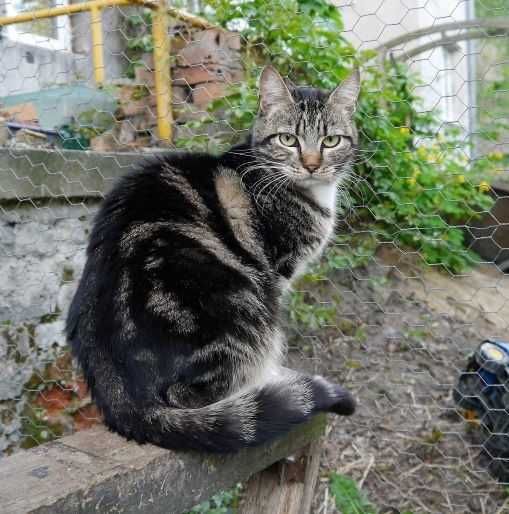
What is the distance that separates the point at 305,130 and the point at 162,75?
0.89 metres

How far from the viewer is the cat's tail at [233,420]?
949mm

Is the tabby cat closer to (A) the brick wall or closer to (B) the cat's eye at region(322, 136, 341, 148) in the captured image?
(B) the cat's eye at region(322, 136, 341, 148)

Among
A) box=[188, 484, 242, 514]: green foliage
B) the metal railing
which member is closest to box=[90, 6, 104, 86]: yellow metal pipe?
the metal railing

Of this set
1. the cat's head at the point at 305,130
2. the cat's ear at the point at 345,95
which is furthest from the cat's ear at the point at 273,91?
the cat's ear at the point at 345,95

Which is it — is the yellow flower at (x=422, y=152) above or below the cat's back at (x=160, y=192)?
above

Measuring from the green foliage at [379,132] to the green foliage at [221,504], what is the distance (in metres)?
0.96

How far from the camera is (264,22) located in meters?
2.01

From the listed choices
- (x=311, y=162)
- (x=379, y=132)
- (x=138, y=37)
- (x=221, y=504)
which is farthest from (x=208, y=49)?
(x=221, y=504)

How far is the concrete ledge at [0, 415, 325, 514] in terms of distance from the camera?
0.80 m

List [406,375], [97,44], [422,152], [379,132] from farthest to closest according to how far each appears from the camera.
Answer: [97,44] < [422,152] < [406,375] < [379,132]

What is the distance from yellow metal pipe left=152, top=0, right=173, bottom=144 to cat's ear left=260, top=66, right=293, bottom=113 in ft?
2.43

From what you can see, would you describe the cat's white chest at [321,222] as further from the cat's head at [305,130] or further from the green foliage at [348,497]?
the green foliage at [348,497]

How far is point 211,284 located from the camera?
42.9 inches

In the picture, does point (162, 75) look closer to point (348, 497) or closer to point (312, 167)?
point (312, 167)
